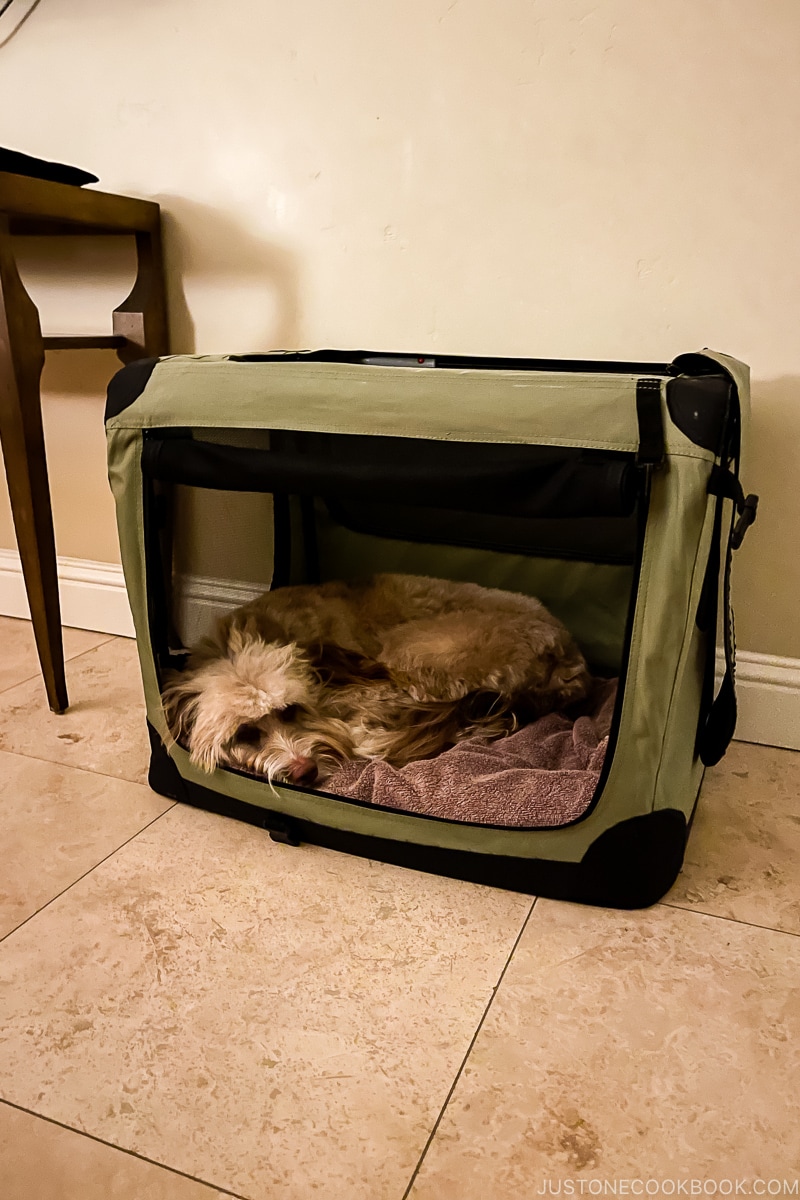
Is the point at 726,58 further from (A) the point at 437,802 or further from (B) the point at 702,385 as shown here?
(A) the point at 437,802

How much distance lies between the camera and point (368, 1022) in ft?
3.03

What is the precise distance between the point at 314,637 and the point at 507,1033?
706mm

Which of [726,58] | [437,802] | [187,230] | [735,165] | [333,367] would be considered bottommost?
[437,802]

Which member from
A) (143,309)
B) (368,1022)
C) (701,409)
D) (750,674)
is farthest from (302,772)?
(143,309)

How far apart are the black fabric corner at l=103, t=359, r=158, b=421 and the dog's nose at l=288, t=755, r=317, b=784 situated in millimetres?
542

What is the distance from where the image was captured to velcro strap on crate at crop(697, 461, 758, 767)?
957mm

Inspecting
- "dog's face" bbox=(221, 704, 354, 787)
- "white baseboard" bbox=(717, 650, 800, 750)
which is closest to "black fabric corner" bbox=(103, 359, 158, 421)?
"dog's face" bbox=(221, 704, 354, 787)

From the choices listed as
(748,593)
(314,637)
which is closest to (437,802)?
(314,637)

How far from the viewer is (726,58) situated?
1.30m

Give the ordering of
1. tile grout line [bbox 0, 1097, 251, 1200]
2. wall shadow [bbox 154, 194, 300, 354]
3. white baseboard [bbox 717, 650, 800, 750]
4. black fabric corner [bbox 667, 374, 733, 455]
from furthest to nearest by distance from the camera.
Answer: wall shadow [bbox 154, 194, 300, 354] → white baseboard [bbox 717, 650, 800, 750] → black fabric corner [bbox 667, 374, 733, 455] → tile grout line [bbox 0, 1097, 251, 1200]

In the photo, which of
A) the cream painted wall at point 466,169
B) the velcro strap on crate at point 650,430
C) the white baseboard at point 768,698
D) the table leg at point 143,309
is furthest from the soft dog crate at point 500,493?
the table leg at point 143,309

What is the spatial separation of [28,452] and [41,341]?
19 centimetres

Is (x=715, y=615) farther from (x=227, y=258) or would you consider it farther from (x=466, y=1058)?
(x=227, y=258)

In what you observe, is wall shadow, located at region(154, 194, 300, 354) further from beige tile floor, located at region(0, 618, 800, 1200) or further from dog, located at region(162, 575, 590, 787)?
beige tile floor, located at region(0, 618, 800, 1200)
